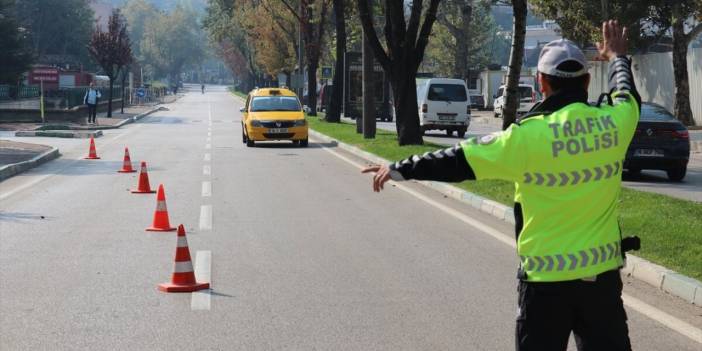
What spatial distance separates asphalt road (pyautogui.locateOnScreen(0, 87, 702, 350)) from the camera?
22.9ft

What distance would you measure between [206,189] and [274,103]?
1509cm

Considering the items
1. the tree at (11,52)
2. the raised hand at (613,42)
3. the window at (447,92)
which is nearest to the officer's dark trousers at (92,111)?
the tree at (11,52)

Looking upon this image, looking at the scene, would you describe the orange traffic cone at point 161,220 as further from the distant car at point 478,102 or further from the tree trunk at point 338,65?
the distant car at point 478,102

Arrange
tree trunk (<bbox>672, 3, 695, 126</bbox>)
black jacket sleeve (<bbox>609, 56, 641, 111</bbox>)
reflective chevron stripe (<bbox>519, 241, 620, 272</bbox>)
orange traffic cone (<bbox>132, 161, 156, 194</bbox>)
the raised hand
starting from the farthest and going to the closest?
tree trunk (<bbox>672, 3, 695, 126</bbox>) < orange traffic cone (<bbox>132, 161, 156, 194</bbox>) < the raised hand < black jacket sleeve (<bbox>609, 56, 641, 111</bbox>) < reflective chevron stripe (<bbox>519, 241, 620, 272</bbox>)

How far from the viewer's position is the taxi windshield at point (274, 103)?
104ft

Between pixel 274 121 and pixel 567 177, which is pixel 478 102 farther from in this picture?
pixel 567 177

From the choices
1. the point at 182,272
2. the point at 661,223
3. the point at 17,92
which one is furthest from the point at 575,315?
the point at 17,92

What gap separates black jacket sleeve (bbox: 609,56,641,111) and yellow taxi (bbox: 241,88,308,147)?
25.8 meters

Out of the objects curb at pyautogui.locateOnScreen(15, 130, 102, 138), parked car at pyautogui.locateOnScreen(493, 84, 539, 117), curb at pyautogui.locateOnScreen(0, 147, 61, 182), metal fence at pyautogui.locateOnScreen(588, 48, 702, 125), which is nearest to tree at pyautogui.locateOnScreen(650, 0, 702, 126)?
metal fence at pyautogui.locateOnScreen(588, 48, 702, 125)

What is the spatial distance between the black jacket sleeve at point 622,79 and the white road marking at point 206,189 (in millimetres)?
12119

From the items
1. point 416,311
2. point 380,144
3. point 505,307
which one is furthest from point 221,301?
point 380,144

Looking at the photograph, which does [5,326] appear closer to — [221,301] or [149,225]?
[221,301]

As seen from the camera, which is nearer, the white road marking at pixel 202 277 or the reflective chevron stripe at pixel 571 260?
the reflective chevron stripe at pixel 571 260

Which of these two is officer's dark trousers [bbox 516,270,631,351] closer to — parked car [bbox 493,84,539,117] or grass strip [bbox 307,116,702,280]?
grass strip [bbox 307,116,702,280]
